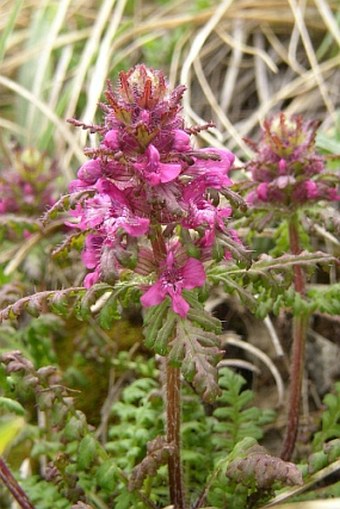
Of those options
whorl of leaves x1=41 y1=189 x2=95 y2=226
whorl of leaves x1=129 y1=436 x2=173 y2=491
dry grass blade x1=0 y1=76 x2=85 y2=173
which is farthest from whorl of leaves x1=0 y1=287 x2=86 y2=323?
dry grass blade x1=0 y1=76 x2=85 y2=173

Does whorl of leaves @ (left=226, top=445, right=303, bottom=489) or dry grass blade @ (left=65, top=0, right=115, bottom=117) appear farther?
dry grass blade @ (left=65, top=0, right=115, bottom=117)

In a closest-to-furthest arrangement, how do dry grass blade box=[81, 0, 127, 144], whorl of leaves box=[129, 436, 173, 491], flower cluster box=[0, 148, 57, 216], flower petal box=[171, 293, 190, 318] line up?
1. flower petal box=[171, 293, 190, 318]
2. whorl of leaves box=[129, 436, 173, 491]
3. flower cluster box=[0, 148, 57, 216]
4. dry grass blade box=[81, 0, 127, 144]

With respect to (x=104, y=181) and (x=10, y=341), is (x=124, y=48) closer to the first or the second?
(x=10, y=341)

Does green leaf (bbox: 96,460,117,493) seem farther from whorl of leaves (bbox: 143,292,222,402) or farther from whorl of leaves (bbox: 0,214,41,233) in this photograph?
whorl of leaves (bbox: 0,214,41,233)

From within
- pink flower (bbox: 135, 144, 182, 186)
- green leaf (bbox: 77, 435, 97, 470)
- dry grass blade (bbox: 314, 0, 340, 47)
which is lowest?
green leaf (bbox: 77, 435, 97, 470)

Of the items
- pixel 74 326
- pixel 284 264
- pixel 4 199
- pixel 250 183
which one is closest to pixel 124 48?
pixel 4 199

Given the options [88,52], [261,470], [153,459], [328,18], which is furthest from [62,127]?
[261,470]

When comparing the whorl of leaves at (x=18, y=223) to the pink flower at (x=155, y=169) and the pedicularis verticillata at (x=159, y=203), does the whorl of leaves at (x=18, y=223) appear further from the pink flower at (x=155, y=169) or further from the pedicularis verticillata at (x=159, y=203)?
the pink flower at (x=155, y=169)

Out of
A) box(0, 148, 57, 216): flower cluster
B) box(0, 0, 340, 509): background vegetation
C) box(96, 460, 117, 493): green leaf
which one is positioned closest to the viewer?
box(96, 460, 117, 493): green leaf
